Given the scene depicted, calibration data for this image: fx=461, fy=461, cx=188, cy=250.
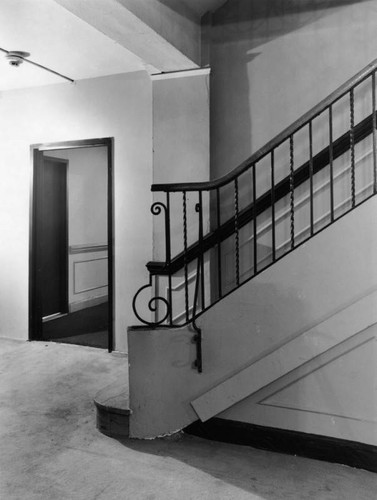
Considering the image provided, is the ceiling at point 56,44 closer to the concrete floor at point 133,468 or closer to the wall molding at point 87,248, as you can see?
the wall molding at point 87,248

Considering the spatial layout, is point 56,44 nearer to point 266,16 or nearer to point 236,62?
point 236,62

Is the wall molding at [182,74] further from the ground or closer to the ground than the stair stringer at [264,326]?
further from the ground

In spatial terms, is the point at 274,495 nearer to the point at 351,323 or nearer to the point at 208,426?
the point at 208,426

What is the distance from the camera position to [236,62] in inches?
142

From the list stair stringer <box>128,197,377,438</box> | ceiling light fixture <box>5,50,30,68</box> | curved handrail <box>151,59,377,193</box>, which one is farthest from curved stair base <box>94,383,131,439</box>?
ceiling light fixture <box>5,50,30,68</box>

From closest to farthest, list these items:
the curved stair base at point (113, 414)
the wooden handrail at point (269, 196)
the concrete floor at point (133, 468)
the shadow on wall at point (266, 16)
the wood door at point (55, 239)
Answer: the concrete floor at point (133, 468) < the curved stair base at point (113, 414) < the wooden handrail at point (269, 196) < the shadow on wall at point (266, 16) < the wood door at point (55, 239)

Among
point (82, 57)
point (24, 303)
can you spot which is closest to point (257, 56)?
point (82, 57)

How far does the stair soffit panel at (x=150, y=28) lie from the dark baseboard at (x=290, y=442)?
244 cm

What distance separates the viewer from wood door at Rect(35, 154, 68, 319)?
5777 mm

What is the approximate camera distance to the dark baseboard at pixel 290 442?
7.95 feet

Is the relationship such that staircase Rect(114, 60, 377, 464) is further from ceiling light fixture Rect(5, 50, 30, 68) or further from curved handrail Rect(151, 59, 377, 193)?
ceiling light fixture Rect(5, 50, 30, 68)

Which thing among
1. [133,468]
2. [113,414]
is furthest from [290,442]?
[113,414]

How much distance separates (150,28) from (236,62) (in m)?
0.96

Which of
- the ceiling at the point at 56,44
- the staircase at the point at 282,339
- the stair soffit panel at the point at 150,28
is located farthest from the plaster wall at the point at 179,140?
the staircase at the point at 282,339
